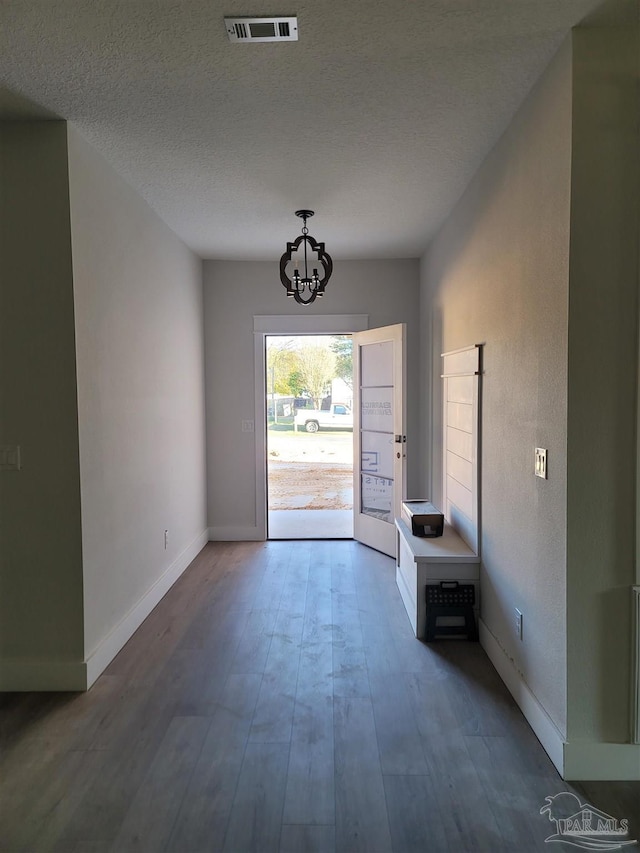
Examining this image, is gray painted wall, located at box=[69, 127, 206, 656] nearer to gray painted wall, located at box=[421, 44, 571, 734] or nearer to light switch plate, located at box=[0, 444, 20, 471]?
light switch plate, located at box=[0, 444, 20, 471]

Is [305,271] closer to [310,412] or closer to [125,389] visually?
[125,389]

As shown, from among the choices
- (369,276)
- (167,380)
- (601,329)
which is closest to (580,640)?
(601,329)

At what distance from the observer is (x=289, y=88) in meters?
2.21

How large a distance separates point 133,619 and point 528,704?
223 cm

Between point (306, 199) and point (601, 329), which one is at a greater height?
point (306, 199)

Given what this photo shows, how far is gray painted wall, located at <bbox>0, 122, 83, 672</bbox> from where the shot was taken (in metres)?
2.52

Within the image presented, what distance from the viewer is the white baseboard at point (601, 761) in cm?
194

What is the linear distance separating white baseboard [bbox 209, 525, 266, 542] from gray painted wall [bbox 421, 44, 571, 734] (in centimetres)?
270

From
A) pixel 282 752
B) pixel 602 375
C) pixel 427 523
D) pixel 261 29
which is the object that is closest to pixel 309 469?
pixel 427 523

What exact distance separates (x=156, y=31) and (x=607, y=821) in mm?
3059

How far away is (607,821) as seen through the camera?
69.4 inches

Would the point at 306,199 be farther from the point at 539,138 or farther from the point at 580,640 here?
the point at 580,640

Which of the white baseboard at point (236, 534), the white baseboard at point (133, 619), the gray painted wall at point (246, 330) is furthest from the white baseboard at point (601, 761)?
the white baseboard at point (236, 534)

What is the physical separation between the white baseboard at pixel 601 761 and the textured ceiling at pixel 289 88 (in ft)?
8.32
